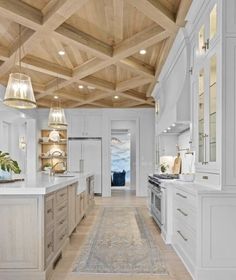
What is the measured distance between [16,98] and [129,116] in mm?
5957

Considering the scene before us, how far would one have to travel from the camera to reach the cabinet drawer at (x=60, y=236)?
10.8 ft

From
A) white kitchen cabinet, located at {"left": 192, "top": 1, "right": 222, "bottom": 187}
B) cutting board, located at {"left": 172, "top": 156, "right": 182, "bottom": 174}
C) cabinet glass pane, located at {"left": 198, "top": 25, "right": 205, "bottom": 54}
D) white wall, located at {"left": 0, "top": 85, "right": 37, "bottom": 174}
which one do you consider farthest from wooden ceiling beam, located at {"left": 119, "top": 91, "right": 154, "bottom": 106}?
cabinet glass pane, located at {"left": 198, "top": 25, "right": 205, "bottom": 54}

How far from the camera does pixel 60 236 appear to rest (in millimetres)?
3447

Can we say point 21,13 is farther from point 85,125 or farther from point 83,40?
point 85,125

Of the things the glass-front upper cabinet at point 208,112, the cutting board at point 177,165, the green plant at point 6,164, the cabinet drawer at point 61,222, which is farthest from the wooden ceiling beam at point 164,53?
the cabinet drawer at point 61,222

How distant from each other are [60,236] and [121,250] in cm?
85

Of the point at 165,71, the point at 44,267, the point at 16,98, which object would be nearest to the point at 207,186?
the point at 44,267

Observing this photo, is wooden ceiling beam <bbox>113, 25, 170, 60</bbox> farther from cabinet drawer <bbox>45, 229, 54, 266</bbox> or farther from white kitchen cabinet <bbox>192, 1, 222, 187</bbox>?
cabinet drawer <bbox>45, 229, 54, 266</bbox>

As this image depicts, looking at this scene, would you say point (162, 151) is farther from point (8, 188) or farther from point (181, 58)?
point (8, 188)

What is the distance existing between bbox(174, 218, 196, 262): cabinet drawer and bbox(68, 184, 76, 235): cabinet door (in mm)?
1513

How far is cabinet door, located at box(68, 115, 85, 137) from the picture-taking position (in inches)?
364

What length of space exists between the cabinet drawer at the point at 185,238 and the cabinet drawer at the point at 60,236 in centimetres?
148

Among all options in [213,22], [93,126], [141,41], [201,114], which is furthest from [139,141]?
[213,22]

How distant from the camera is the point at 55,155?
31.0 feet
